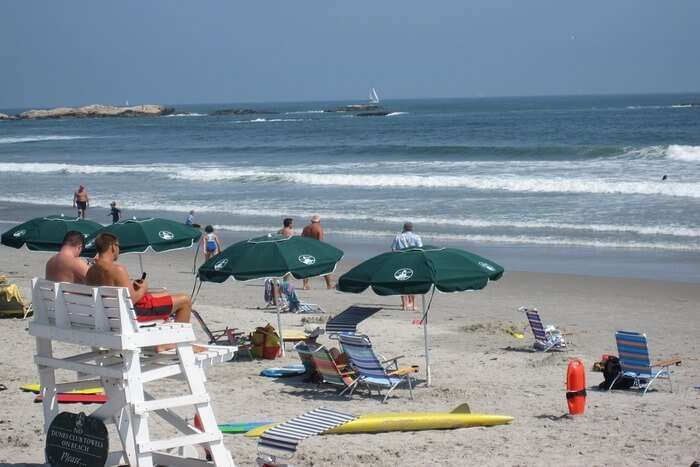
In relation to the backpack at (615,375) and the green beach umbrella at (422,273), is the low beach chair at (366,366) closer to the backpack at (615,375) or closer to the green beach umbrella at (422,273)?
the green beach umbrella at (422,273)

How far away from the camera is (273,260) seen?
34.8ft

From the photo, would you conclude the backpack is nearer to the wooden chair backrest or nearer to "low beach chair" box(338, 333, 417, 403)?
"low beach chair" box(338, 333, 417, 403)

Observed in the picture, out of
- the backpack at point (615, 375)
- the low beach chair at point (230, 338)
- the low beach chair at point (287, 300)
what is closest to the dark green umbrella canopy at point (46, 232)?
the low beach chair at point (287, 300)

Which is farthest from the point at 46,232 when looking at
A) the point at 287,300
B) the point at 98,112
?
the point at 98,112

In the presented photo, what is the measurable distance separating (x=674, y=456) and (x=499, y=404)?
2028 millimetres

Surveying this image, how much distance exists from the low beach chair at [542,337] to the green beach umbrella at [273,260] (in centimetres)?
260

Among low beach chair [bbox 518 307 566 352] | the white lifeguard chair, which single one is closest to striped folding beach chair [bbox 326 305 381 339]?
low beach chair [bbox 518 307 566 352]

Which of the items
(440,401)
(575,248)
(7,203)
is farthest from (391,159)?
(440,401)

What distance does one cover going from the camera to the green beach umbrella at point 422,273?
967cm

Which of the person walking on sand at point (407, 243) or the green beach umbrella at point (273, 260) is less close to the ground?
Answer: the green beach umbrella at point (273, 260)

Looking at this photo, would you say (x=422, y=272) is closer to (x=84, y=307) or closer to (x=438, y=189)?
(x=84, y=307)

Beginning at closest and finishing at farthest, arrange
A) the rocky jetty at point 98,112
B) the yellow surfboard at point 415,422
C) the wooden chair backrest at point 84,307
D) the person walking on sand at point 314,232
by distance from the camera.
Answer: the wooden chair backrest at point 84,307, the yellow surfboard at point 415,422, the person walking on sand at point 314,232, the rocky jetty at point 98,112

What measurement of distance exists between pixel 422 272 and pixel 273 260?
1.75 m

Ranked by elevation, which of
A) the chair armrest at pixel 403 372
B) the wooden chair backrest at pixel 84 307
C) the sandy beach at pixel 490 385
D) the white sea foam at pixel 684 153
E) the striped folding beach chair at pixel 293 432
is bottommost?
the sandy beach at pixel 490 385
